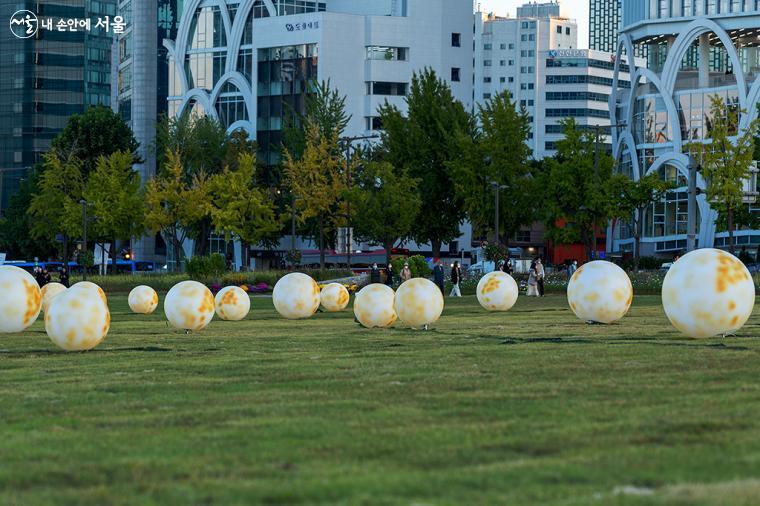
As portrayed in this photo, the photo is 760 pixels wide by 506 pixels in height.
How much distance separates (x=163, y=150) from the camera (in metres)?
110

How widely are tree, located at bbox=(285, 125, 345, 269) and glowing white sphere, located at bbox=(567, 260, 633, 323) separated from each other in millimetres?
55563

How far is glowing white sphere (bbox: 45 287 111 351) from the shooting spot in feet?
71.5

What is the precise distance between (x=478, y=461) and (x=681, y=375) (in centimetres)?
670

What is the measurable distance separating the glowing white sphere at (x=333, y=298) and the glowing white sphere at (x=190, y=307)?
10435mm

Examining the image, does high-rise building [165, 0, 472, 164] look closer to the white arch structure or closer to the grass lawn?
the white arch structure

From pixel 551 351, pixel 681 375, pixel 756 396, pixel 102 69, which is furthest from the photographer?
pixel 102 69

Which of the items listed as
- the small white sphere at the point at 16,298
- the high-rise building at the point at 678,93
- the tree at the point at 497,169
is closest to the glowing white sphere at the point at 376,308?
the small white sphere at the point at 16,298

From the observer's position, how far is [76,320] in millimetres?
21750

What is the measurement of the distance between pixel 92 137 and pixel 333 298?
75046 millimetres

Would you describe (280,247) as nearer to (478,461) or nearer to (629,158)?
(629,158)

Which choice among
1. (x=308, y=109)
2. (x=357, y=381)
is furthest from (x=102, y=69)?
(x=357, y=381)

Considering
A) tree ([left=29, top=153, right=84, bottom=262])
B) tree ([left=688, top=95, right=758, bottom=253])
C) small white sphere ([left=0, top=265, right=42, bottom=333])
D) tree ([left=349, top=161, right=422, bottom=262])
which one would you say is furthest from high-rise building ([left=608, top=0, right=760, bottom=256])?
small white sphere ([left=0, top=265, right=42, bottom=333])

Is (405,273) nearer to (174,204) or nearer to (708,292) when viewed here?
(174,204)

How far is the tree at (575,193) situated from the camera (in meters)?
74.8
